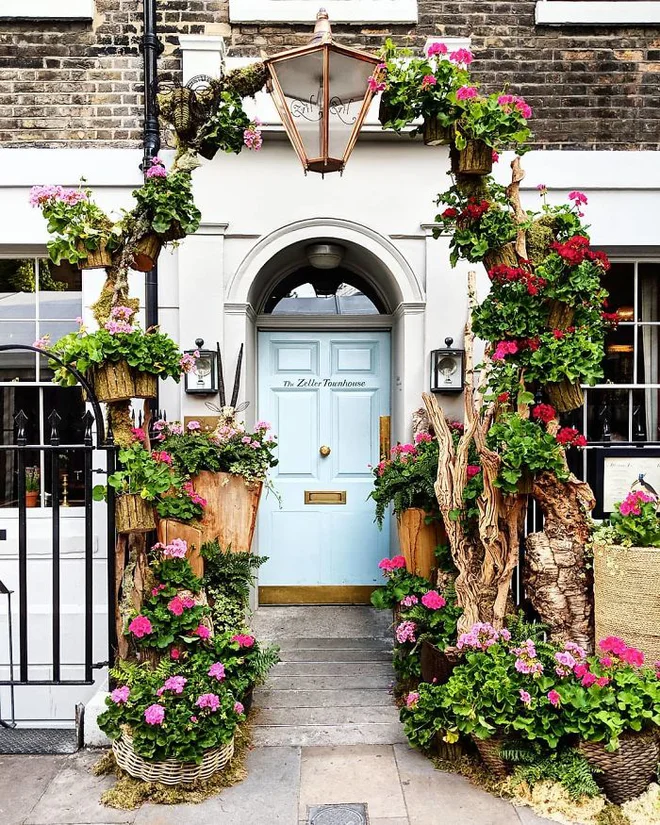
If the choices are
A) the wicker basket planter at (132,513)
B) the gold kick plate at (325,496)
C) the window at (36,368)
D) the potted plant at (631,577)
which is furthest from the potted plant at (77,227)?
the potted plant at (631,577)

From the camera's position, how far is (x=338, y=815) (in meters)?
3.02

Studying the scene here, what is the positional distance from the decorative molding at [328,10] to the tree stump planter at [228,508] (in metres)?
3.46

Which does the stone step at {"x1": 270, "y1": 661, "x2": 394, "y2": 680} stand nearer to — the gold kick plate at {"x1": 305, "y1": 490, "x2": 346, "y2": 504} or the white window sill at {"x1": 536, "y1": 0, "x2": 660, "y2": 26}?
the gold kick plate at {"x1": 305, "y1": 490, "x2": 346, "y2": 504}

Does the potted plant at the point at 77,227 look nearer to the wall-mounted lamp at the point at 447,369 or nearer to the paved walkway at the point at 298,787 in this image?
the wall-mounted lamp at the point at 447,369

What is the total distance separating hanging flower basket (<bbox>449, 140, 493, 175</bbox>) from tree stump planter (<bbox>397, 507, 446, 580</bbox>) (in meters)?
2.07

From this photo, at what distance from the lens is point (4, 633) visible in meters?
4.91

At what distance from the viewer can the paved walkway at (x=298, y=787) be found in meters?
3.00

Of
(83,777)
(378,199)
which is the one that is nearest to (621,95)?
(378,199)

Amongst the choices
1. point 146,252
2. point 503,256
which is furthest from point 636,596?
point 146,252

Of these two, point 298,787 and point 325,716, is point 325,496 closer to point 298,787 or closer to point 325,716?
point 325,716

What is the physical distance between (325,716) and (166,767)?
42.6 inches

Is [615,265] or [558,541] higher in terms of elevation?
[615,265]

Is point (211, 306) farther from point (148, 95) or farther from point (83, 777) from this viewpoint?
point (83, 777)

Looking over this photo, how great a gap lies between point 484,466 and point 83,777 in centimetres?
263
